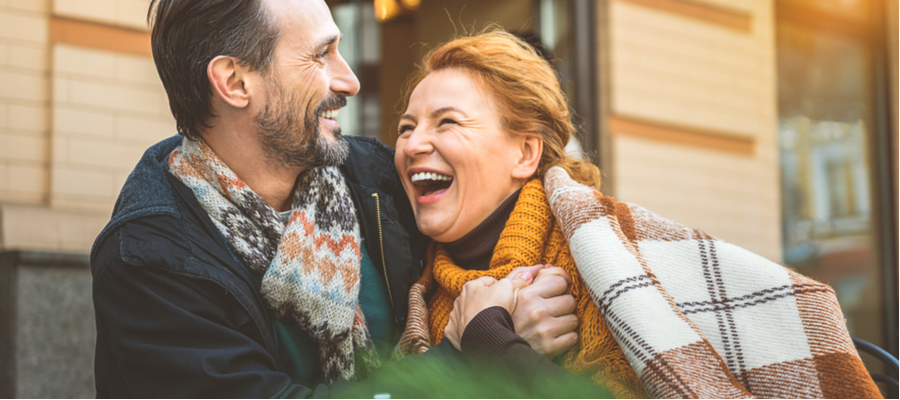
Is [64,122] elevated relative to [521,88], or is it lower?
lower

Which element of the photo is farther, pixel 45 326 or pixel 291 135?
pixel 45 326

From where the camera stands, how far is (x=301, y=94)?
2447 mm

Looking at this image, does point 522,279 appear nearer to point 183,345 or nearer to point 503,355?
point 503,355

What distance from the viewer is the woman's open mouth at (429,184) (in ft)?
8.28

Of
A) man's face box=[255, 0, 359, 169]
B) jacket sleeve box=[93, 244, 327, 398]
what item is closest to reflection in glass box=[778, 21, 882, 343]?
man's face box=[255, 0, 359, 169]

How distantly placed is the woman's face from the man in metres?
0.14

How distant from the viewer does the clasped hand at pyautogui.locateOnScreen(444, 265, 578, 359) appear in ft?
6.86

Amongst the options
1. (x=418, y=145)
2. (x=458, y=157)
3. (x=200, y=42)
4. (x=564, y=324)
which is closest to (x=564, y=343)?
(x=564, y=324)

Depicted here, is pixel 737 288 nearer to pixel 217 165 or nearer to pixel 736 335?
pixel 736 335

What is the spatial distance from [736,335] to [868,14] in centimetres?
632

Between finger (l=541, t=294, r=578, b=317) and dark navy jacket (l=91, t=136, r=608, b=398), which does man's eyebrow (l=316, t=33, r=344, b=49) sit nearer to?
dark navy jacket (l=91, t=136, r=608, b=398)

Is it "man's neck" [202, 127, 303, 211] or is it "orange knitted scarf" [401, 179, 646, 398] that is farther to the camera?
"man's neck" [202, 127, 303, 211]

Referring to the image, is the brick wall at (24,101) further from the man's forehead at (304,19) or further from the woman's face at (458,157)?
the woman's face at (458,157)

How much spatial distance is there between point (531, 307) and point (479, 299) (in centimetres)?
15
